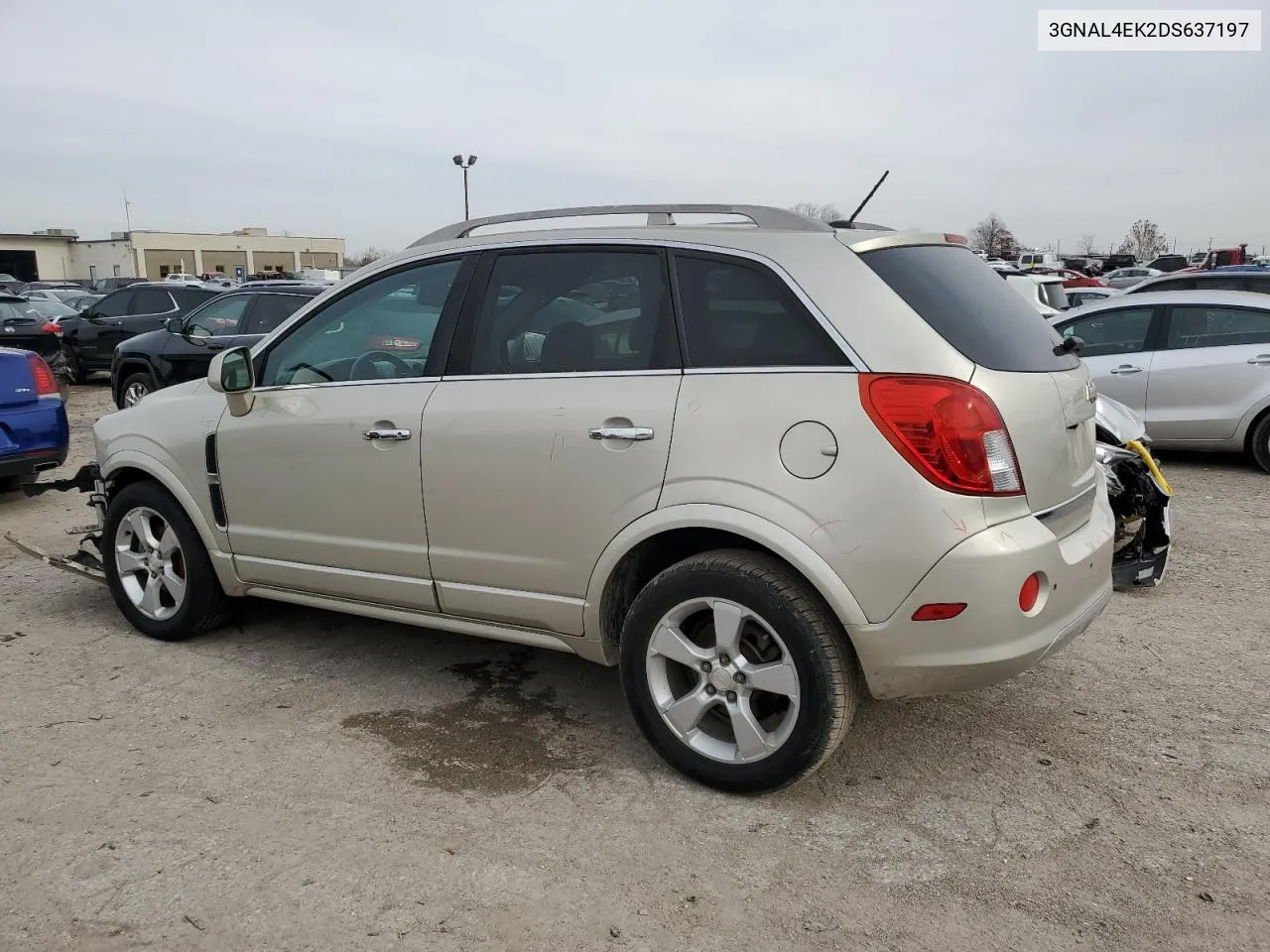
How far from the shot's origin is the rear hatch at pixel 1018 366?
3.05 meters

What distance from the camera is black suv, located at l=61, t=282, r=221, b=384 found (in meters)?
15.9

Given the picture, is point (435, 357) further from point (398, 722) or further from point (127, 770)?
point (127, 770)

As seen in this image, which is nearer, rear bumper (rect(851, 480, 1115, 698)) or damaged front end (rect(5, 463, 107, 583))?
rear bumper (rect(851, 480, 1115, 698))

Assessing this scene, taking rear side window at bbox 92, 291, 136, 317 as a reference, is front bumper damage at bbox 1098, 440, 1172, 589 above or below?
below

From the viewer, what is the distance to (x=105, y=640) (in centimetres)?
481

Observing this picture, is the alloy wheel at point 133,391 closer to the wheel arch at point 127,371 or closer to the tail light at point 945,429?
the wheel arch at point 127,371

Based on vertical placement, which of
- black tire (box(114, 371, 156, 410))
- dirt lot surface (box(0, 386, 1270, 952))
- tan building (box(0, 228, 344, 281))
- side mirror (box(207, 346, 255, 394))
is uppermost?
tan building (box(0, 228, 344, 281))

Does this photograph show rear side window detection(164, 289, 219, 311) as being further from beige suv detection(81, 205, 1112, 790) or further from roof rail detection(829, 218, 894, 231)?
roof rail detection(829, 218, 894, 231)

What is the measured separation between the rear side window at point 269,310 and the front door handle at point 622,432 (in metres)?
9.12

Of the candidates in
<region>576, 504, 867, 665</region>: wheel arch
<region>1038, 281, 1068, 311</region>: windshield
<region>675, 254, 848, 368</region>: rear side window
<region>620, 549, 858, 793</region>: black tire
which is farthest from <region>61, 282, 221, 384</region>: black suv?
<region>620, 549, 858, 793</region>: black tire

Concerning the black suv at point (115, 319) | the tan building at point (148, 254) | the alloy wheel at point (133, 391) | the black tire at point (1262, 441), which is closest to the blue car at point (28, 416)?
the alloy wheel at point (133, 391)

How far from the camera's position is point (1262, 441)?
8461 millimetres

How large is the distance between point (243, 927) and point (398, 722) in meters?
1.26

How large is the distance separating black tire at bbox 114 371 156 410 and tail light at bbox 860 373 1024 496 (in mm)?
10414
